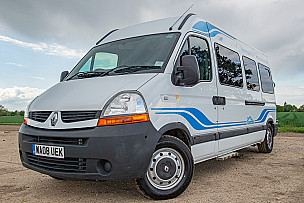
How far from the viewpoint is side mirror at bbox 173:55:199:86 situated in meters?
3.72


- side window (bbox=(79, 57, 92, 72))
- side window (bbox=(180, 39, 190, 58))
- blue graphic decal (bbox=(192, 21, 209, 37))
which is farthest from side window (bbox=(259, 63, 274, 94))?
side window (bbox=(79, 57, 92, 72))

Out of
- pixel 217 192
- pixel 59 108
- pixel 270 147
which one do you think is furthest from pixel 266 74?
pixel 59 108

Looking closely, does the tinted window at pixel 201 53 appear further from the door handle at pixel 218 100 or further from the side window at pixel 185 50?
the door handle at pixel 218 100

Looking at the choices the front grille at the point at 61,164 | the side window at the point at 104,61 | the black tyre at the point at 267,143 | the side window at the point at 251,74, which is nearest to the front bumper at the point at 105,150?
the front grille at the point at 61,164

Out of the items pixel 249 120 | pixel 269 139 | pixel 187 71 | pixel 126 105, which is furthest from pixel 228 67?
pixel 269 139

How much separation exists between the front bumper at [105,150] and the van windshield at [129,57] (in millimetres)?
941

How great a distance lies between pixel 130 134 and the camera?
3.14 metres

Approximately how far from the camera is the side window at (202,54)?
14.5 ft

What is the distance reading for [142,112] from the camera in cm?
328

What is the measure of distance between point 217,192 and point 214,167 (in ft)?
6.04

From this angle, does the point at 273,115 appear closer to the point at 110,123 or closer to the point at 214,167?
the point at 214,167

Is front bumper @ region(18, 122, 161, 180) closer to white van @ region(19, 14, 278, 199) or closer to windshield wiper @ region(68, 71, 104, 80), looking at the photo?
white van @ region(19, 14, 278, 199)

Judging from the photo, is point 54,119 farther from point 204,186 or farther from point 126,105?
point 204,186

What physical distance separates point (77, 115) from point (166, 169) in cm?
127
